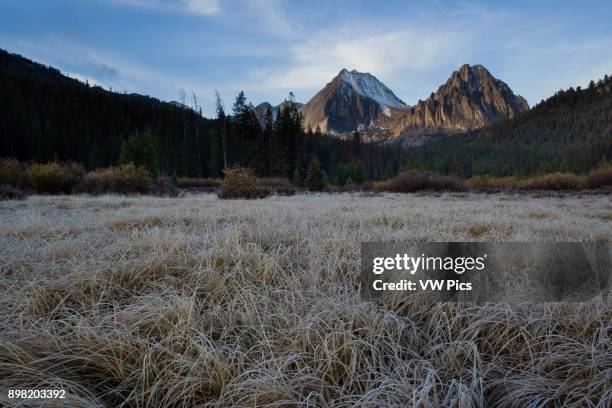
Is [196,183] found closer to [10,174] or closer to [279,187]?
[279,187]

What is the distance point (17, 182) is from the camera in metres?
12.5

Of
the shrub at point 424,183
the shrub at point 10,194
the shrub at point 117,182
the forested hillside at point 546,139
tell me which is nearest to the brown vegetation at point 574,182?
the shrub at point 424,183

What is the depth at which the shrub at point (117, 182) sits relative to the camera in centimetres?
1319

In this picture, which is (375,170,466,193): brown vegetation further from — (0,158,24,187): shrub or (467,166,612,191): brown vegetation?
(0,158,24,187): shrub

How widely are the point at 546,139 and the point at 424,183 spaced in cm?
10481

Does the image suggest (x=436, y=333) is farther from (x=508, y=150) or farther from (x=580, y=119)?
(x=580, y=119)

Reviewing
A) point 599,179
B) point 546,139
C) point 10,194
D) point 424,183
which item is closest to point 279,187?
point 424,183

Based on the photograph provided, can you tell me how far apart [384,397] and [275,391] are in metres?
0.40

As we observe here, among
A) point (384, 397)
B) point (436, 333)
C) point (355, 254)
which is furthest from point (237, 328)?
point (355, 254)

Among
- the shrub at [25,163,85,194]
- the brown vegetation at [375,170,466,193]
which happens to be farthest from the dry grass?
the brown vegetation at [375,170,466,193]

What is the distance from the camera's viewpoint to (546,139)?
94.1 metres

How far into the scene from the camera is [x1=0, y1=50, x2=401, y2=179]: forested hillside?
43.2 metres

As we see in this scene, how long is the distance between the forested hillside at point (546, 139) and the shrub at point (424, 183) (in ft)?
170

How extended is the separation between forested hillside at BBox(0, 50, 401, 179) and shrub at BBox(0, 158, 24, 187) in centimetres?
1951
